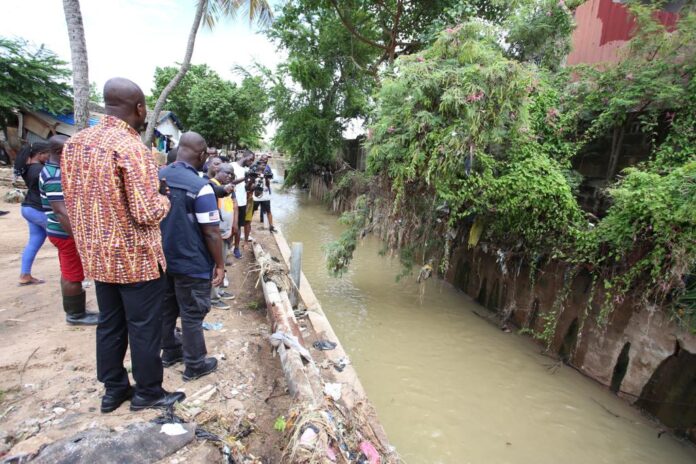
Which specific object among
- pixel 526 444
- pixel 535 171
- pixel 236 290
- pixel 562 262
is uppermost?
pixel 535 171

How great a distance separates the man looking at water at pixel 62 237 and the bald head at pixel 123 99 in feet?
4.50

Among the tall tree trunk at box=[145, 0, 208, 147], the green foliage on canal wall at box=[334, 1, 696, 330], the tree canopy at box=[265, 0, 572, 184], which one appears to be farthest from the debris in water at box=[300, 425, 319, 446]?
the tree canopy at box=[265, 0, 572, 184]

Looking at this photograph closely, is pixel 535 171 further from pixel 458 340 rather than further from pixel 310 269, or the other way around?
pixel 310 269

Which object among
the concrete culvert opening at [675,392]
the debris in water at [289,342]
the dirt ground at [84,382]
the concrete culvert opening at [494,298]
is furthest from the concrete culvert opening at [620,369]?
the dirt ground at [84,382]

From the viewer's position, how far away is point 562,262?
4766 millimetres

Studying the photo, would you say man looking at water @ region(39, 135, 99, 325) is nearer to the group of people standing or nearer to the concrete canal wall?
the group of people standing

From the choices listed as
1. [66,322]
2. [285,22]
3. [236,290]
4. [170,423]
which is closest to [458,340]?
[236,290]

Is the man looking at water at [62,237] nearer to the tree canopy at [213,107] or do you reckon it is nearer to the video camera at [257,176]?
the video camera at [257,176]

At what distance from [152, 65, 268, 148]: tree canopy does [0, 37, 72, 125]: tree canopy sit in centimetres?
1062

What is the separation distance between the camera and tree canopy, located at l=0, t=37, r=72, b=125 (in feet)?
38.7

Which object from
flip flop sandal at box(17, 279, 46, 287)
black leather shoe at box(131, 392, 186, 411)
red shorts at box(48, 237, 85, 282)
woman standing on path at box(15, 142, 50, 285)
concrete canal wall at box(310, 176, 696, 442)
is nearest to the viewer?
black leather shoe at box(131, 392, 186, 411)

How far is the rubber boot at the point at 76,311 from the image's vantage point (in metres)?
3.34

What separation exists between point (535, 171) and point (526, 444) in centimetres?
318

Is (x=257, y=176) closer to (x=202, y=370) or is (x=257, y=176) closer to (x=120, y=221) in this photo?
(x=202, y=370)
